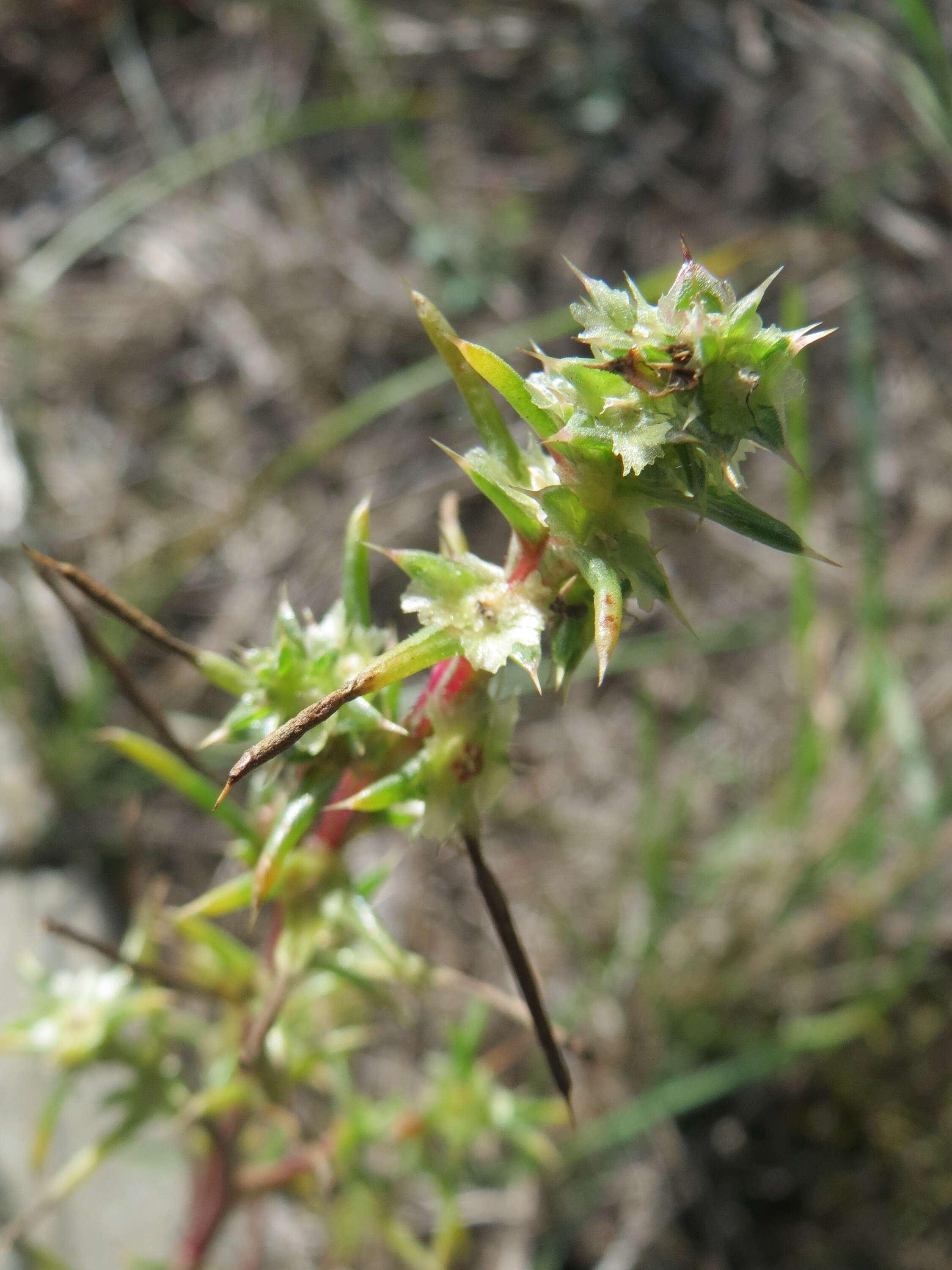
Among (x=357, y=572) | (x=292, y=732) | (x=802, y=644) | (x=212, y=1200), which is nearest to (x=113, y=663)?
(x=357, y=572)

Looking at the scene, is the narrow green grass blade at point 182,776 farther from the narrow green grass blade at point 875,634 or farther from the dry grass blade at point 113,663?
the narrow green grass blade at point 875,634

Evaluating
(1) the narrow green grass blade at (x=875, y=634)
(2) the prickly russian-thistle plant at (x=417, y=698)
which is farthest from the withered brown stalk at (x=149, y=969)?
(1) the narrow green grass blade at (x=875, y=634)

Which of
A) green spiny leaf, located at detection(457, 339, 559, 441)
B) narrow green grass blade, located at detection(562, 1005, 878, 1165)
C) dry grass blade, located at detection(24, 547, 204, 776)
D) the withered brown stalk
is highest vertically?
green spiny leaf, located at detection(457, 339, 559, 441)

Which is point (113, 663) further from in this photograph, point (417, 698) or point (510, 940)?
point (510, 940)

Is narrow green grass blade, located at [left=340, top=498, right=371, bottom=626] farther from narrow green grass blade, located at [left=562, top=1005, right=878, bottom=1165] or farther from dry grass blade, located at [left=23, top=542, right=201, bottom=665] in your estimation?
narrow green grass blade, located at [left=562, top=1005, right=878, bottom=1165]

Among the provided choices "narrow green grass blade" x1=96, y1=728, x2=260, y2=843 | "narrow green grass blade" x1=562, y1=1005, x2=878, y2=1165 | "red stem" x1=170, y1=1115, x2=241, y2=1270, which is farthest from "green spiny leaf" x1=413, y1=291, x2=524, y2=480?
"narrow green grass blade" x1=562, y1=1005, x2=878, y2=1165

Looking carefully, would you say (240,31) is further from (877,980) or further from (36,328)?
(877,980)

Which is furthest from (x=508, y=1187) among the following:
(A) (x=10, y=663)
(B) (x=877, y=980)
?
(A) (x=10, y=663)
